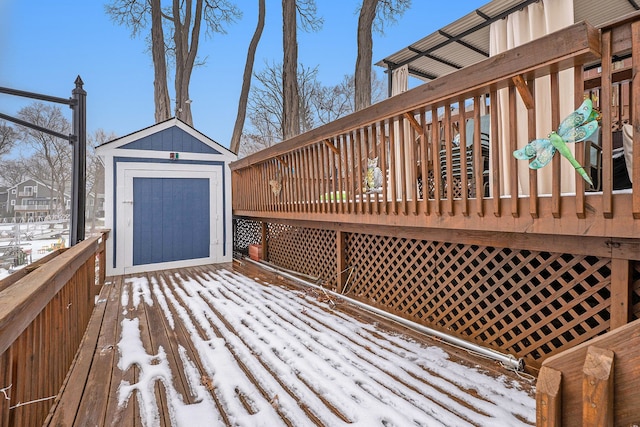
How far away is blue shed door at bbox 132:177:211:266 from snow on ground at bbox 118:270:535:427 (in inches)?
116

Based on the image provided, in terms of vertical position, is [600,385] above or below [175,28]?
below

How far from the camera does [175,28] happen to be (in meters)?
11.3

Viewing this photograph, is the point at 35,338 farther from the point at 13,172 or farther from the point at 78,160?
the point at 78,160

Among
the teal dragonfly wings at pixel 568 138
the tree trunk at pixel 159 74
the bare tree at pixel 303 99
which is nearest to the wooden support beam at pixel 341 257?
the teal dragonfly wings at pixel 568 138

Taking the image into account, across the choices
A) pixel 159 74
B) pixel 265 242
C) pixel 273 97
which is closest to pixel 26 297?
pixel 265 242

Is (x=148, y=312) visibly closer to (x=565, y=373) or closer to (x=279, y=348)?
(x=279, y=348)

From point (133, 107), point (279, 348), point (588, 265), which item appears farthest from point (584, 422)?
point (133, 107)

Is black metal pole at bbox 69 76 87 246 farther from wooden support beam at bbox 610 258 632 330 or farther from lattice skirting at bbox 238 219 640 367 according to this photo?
wooden support beam at bbox 610 258 632 330

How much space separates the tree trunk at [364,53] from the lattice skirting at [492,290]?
17.1 feet

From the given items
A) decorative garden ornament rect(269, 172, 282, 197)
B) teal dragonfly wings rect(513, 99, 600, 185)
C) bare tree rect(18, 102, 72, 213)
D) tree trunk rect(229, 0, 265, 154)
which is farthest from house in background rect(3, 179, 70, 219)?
tree trunk rect(229, 0, 265, 154)

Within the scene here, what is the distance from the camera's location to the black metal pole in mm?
3223

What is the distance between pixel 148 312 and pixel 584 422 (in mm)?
3734

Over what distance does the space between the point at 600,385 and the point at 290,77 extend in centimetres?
843

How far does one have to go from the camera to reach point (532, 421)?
1622mm
